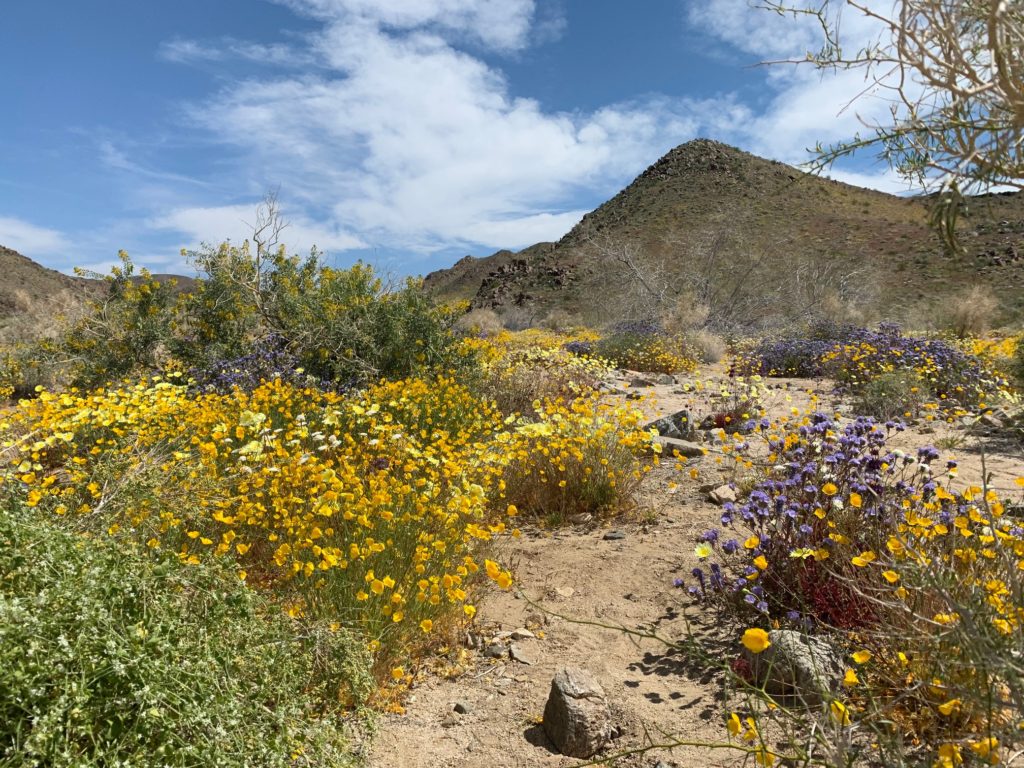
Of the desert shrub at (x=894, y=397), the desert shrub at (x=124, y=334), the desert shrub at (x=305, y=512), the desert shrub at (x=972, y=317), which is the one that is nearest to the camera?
the desert shrub at (x=305, y=512)

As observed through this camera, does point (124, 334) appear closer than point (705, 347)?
Yes

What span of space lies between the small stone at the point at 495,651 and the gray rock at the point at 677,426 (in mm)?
3724

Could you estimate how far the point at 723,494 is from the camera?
4621mm

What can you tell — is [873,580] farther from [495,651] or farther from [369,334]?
[369,334]

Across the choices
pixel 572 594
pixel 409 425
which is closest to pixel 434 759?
pixel 572 594

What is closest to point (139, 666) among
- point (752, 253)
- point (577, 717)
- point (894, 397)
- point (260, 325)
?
point (577, 717)

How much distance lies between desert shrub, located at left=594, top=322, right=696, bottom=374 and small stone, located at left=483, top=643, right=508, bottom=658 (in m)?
9.55

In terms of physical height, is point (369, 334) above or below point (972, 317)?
below

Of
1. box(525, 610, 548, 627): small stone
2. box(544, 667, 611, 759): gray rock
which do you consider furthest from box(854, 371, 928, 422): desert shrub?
box(544, 667, 611, 759): gray rock

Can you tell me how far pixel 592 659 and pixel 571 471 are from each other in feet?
6.55

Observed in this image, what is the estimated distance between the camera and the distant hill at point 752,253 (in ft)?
78.1

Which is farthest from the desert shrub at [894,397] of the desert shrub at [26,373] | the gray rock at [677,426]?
the desert shrub at [26,373]

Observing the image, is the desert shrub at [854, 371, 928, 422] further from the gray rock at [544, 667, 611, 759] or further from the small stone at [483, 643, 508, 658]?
the gray rock at [544, 667, 611, 759]

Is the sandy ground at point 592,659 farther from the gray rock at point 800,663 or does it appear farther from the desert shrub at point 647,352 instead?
the desert shrub at point 647,352
